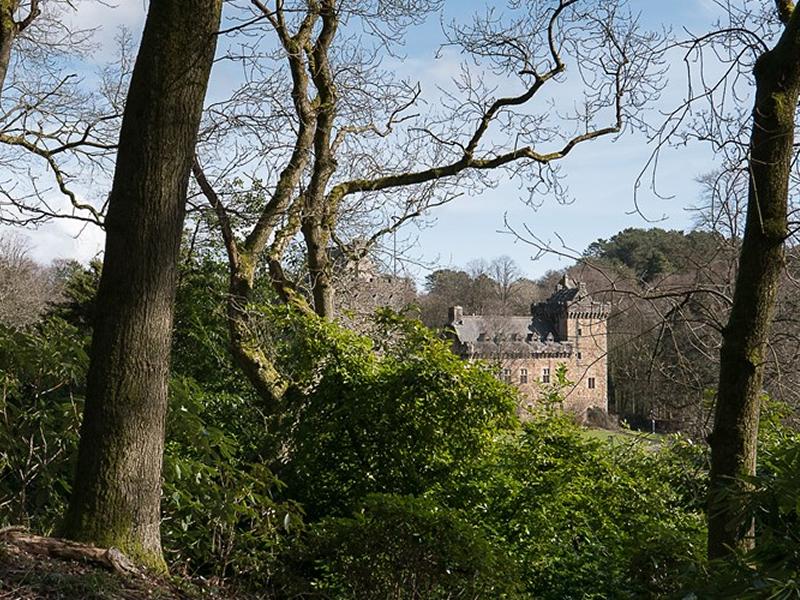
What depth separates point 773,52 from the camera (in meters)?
4.55

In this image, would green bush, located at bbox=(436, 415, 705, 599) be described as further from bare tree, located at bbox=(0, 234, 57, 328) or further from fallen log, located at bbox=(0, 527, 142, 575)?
bare tree, located at bbox=(0, 234, 57, 328)

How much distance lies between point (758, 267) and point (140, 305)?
303cm

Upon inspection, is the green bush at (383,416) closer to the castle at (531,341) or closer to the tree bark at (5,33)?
the tree bark at (5,33)

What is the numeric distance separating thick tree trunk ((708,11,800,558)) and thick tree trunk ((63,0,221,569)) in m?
2.75

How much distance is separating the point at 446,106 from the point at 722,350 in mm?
6301

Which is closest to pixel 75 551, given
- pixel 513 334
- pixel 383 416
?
pixel 383 416

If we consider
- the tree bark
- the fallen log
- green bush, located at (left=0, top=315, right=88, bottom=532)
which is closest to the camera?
the fallen log

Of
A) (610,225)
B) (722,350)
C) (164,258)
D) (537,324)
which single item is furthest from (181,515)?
(537,324)

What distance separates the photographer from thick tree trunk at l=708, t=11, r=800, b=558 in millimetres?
4473

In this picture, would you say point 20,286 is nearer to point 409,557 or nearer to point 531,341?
point 531,341

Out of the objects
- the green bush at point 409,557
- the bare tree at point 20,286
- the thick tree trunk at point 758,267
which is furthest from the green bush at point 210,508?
the bare tree at point 20,286

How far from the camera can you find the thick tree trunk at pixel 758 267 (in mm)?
4473

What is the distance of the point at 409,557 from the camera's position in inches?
199

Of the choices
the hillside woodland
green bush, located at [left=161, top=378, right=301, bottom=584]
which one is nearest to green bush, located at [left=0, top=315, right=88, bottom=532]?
the hillside woodland
